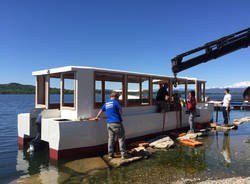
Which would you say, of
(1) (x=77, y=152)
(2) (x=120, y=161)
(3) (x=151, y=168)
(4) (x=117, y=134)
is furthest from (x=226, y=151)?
(1) (x=77, y=152)

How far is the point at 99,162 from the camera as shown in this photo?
5.82 m

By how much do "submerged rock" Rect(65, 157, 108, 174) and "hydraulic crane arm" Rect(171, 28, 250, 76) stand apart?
5.09 meters

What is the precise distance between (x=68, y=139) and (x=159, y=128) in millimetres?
4692

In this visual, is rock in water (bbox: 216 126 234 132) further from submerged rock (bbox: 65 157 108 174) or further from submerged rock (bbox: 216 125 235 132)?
submerged rock (bbox: 65 157 108 174)

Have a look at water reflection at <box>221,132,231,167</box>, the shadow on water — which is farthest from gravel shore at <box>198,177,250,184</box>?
water reflection at <box>221,132,231,167</box>

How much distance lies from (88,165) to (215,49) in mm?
6221

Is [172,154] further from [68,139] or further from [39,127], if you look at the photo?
[39,127]

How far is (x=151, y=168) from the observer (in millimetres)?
5379

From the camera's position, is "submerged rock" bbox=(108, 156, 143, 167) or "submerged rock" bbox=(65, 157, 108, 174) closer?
"submerged rock" bbox=(65, 157, 108, 174)

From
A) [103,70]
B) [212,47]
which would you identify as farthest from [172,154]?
[212,47]

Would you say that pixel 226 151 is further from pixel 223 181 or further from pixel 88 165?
pixel 88 165

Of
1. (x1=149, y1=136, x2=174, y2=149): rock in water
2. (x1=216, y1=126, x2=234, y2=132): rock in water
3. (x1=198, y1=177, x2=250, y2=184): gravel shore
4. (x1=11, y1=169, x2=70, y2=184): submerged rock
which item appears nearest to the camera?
(x1=198, y1=177, x2=250, y2=184): gravel shore

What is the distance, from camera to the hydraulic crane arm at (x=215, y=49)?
6625 mm

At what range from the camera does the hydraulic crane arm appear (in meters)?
6.62
